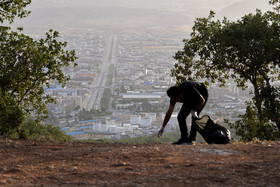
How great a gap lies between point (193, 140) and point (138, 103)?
5733cm

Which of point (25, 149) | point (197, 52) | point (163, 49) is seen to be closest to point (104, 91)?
point (163, 49)

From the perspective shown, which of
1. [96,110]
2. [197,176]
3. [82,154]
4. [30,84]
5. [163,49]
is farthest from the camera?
[163,49]

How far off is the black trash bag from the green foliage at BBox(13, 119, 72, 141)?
4.82m

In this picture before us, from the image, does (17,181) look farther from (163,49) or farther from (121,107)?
(163,49)

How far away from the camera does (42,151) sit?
809 centimetres

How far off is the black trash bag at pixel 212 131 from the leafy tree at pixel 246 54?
580 centimetres

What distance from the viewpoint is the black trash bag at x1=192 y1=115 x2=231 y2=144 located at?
8.30 metres

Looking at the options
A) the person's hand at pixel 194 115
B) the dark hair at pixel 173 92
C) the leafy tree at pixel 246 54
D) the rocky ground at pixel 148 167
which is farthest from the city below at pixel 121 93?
the rocky ground at pixel 148 167

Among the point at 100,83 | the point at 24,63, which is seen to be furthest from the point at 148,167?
the point at 100,83

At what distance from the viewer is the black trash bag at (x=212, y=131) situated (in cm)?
830

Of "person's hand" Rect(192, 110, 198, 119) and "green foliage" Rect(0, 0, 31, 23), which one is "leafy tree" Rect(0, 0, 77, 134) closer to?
"green foliage" Rect(0, 0, 31, 23)

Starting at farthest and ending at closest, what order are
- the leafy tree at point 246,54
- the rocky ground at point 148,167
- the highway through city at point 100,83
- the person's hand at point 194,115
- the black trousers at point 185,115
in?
the highway through city at point 100,83
the leafy tree at point 246,54
the black trousers at point 185,115
the person's hand at point 194,115
the rocky ground at point 148,167

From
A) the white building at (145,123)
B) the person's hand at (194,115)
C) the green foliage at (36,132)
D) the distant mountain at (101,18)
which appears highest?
the distant mountain at (101,18)

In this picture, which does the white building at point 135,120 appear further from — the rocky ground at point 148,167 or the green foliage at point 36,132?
the rocky ground at point 148,167
